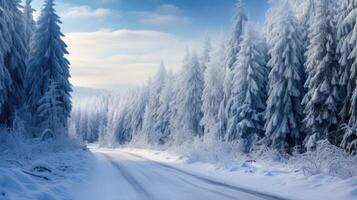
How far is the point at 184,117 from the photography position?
164 feet

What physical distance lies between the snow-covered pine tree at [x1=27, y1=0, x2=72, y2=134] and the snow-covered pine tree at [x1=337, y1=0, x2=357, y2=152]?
80.7ft

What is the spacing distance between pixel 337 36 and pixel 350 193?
1766 cm

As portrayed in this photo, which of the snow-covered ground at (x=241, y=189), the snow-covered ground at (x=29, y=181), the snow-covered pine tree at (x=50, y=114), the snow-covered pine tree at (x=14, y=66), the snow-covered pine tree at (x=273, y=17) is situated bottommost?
the snow-covered ground at (x=241, y=189)

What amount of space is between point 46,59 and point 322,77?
25033mm

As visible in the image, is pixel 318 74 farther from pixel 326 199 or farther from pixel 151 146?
pixel 151 146

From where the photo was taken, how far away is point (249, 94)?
104ft

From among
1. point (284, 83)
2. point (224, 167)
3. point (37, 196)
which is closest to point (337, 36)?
point (284, 83)

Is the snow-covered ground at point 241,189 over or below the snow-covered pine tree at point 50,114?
below

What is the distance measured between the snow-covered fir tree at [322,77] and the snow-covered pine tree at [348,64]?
775mm

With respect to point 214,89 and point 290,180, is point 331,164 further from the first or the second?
point 214,89

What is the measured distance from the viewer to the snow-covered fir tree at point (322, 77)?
2633cm

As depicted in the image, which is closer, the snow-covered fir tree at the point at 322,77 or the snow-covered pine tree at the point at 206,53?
the snow-covered fir tree at the point at 322,77

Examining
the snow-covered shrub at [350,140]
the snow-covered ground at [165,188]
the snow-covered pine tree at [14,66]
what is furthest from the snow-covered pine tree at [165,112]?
the snow-covered ground at [165,188]

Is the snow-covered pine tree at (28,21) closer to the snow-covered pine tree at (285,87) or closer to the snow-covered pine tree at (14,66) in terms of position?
the snow-covered pine tree at (14,66)
